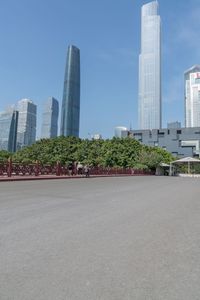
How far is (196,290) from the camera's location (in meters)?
3.52

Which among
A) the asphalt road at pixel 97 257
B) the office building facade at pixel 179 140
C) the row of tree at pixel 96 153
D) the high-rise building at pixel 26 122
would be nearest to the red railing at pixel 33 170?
the asphalt road at pixel 97 257

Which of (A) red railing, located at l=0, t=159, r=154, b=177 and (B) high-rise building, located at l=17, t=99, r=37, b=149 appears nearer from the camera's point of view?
(A) red railing, located at l=0, t=159, r=154, b=177

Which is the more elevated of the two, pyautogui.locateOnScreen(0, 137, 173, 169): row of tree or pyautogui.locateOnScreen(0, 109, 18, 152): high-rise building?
pyautogui.locateOnScreen(0, 109, 18, 152): high-rise building

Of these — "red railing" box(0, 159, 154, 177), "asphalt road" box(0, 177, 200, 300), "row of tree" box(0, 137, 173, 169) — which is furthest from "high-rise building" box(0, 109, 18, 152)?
"asphalt road" box(0, 177, 200, 300)

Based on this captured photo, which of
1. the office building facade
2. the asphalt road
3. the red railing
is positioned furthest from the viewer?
the office building facade

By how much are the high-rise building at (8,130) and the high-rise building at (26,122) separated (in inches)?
138

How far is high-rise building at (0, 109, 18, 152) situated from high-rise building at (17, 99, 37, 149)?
3.50 metres

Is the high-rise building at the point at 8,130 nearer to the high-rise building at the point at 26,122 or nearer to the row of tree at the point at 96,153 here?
the high-rise building at the point at 26,122

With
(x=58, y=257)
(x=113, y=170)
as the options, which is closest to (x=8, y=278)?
(x=58, y=257)

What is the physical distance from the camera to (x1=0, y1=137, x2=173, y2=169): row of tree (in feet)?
209

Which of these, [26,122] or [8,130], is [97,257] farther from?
[26,122]

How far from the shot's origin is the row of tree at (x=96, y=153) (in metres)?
63.8

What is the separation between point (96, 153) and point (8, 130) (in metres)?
84.3

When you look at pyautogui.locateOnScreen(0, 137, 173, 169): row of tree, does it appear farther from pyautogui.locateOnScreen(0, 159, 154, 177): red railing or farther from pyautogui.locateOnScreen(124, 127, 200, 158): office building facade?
pyautogui.locateOnScreen(124, 127, 200, 158): office building facade
